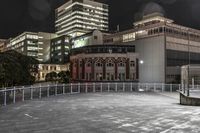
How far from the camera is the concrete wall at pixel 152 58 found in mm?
74750

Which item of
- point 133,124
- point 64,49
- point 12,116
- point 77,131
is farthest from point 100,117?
point 64,49

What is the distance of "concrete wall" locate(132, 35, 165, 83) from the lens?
74.8 m

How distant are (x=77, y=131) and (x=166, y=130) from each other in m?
4.32

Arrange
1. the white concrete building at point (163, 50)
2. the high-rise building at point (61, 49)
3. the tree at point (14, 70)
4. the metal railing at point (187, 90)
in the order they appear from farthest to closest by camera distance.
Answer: the high-rise building at point (61, 49) < the white concrete building at point (163, 50) < the tree at point (14, 70) < the metal railing at point (187, 90)

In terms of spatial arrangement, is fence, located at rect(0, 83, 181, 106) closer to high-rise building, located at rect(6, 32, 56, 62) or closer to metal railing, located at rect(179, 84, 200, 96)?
metal railing, located at rect(179, 84, 200, 96)

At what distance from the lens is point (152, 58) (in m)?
77.3

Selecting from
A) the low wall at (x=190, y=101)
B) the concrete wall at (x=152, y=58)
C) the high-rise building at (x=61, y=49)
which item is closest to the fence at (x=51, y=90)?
the low wall at (x=190, y=101)

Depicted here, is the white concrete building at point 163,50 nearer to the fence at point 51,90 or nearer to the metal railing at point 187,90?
the fence at point 51,90

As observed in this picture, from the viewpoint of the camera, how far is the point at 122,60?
76688 mm

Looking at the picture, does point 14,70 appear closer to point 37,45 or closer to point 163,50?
point 163,50

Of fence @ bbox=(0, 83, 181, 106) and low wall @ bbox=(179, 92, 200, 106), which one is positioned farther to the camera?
fence @ bbox=(0, 83, 181, 106)

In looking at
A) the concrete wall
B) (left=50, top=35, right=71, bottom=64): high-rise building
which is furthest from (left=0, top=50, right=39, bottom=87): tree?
(left=50, top=35, right=71, bottom=64): high-rise building

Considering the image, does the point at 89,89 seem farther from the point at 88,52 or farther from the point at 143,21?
the point at 143,21

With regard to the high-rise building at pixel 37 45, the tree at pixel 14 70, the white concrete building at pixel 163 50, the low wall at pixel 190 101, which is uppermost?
the high-rise building at pixel 37 45
